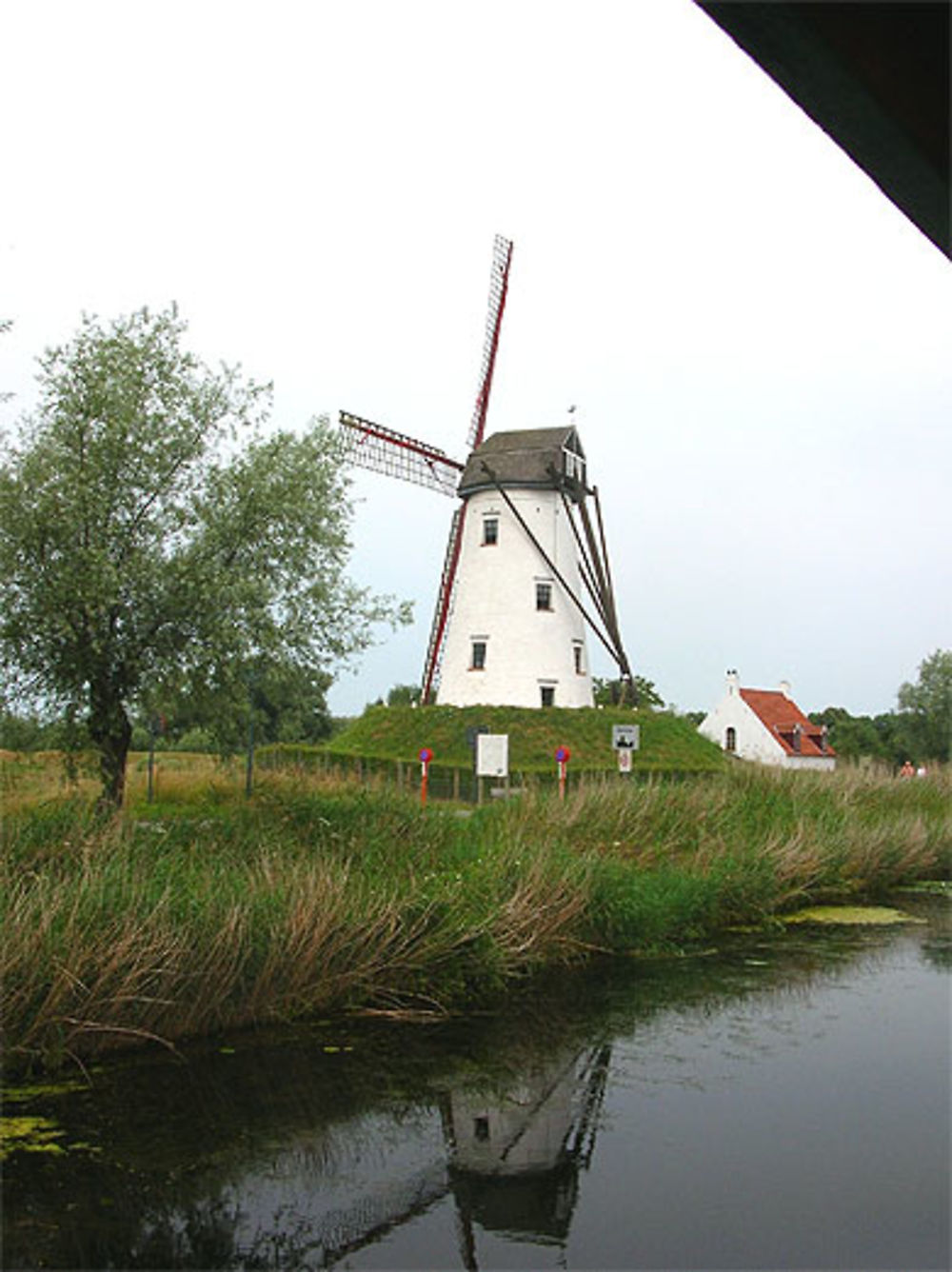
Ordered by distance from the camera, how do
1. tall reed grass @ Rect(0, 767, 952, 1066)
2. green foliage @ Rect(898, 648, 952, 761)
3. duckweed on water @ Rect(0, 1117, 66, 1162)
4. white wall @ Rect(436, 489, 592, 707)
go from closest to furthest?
duckweed on water @ Rect(0, 1117, 66, 1162) < tall reed grass @ Rect(0, 767, 952, 1066) < white wall @ Rect(436, 489, 592, 707) < green foliage @ Rect(898, 648, 952, 761)

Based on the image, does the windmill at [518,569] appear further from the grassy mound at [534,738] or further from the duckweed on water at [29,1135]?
the duckweed on water at [29,1135]

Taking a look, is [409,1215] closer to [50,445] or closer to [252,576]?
[252,576]

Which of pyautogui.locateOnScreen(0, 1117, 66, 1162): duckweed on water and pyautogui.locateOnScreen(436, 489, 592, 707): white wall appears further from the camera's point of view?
pyautogui.locateOnScreen(436, 489, 592, 707): white wall

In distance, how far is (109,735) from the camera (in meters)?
12.6

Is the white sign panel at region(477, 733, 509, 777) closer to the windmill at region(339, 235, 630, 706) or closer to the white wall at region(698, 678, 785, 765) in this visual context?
the windmill at region(339, 235, 630, 706)

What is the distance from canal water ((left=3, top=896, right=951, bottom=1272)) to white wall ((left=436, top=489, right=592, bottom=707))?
2434 cm

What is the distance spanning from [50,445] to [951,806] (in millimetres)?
16839

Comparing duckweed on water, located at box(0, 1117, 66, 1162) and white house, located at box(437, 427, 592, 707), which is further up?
white house, located at box(437, 427, 592, 707)

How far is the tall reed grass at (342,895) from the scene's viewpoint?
6.69 m

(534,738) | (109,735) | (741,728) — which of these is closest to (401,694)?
(741,728)

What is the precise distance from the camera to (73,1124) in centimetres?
571

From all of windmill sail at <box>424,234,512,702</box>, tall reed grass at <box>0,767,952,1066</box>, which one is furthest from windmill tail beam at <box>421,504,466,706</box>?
tall reed grass at <box>0,767,952,1066</box>

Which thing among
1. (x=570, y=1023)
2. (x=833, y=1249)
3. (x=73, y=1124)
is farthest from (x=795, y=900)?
(x=73, y=1124)

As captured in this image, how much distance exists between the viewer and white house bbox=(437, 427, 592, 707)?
1305 inches
